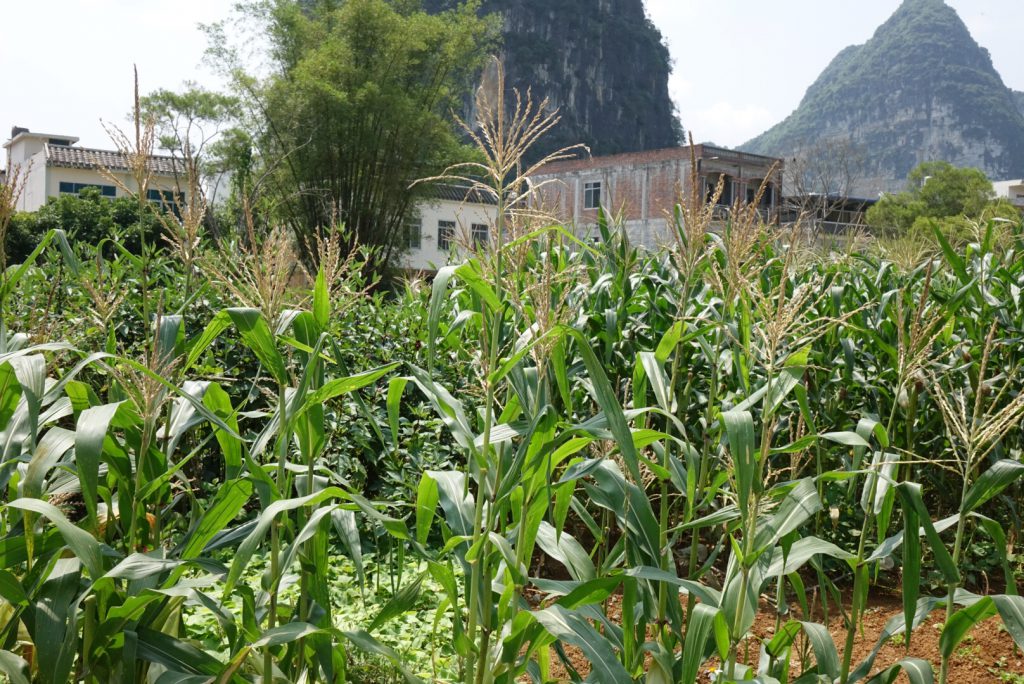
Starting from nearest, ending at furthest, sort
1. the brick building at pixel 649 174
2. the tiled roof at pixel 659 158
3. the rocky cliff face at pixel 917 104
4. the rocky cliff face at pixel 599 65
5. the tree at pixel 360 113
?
1. the tree at pixel 360 113
2. the brick building at pixel 649 174
3. the tiled roof at pixel 659 158
4. the rocky cliff face at pixel 599 65
5. the rocky cliff face at pixel 917 104

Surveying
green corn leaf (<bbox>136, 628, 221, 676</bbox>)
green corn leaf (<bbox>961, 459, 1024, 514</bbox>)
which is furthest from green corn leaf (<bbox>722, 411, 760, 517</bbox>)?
green corn leaf (<bbox>136, 628, 221, 676</bbox>)

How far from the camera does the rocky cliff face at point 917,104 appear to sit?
10650 centimetres

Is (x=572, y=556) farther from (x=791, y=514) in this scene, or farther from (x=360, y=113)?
(x=360, y=113)

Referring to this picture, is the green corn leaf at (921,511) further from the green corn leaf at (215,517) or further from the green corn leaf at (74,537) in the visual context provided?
the green corn leaf at (74,537)

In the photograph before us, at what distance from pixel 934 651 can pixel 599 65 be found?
265 feet

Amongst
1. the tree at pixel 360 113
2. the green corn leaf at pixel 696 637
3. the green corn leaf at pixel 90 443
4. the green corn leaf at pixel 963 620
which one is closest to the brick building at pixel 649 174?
the tree at pixel 360 113

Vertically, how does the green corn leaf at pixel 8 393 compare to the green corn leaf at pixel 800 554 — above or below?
above

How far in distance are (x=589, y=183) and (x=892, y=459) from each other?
121 feet

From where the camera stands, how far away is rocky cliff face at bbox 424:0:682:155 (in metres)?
75.2

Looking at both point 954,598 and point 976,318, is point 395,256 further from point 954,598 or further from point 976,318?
point 954,598

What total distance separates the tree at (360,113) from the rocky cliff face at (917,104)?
83.7 metres

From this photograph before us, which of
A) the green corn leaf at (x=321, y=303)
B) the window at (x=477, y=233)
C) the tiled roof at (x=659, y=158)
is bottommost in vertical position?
the green corn leaf at (x=321, y=303)

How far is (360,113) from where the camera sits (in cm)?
2377

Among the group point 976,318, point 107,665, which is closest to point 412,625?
point 107,665
